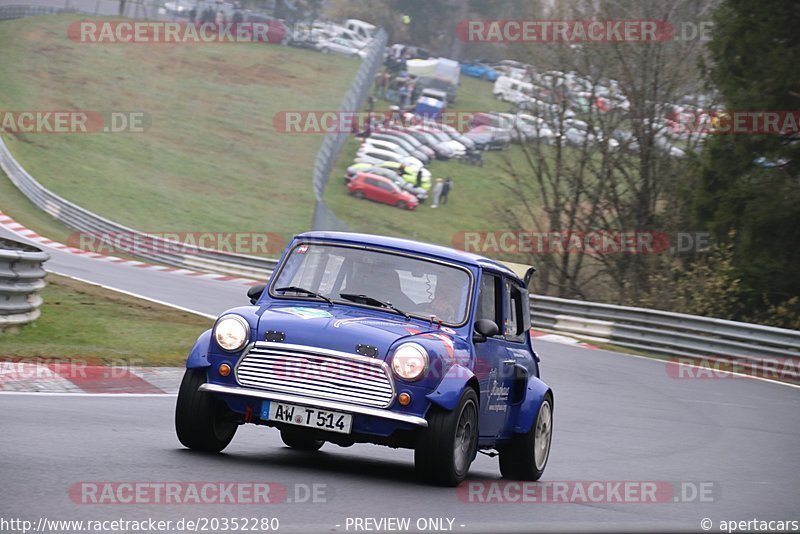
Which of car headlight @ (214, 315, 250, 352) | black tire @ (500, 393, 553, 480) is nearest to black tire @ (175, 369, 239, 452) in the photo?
car headlight @ (214, 315, 250, 352)

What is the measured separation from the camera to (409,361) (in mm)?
8047

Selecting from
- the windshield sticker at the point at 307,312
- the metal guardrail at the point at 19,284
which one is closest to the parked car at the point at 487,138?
the metal guardrail at the point at 19,284

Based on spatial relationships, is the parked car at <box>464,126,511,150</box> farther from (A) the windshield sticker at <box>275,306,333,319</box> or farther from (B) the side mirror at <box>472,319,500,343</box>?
(A) the windshield sticker at <box>275,306,333,319</box>

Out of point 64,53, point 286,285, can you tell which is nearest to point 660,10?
point 286,285

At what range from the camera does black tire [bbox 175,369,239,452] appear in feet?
27.0

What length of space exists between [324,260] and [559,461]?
3253mm

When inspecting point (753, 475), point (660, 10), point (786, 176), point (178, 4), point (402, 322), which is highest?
point (178, 4)

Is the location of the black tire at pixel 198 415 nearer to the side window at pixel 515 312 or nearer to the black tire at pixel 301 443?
the black tire at pixel 301 443

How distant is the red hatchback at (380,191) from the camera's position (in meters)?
58.3

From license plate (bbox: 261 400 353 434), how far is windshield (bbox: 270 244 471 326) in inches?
45.1

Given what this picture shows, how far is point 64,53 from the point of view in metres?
77.6

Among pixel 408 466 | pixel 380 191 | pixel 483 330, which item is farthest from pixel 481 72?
pixel 483 330

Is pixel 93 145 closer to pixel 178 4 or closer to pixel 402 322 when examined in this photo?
pixel 178 4

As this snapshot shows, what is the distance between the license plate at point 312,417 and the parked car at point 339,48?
84.5 m
